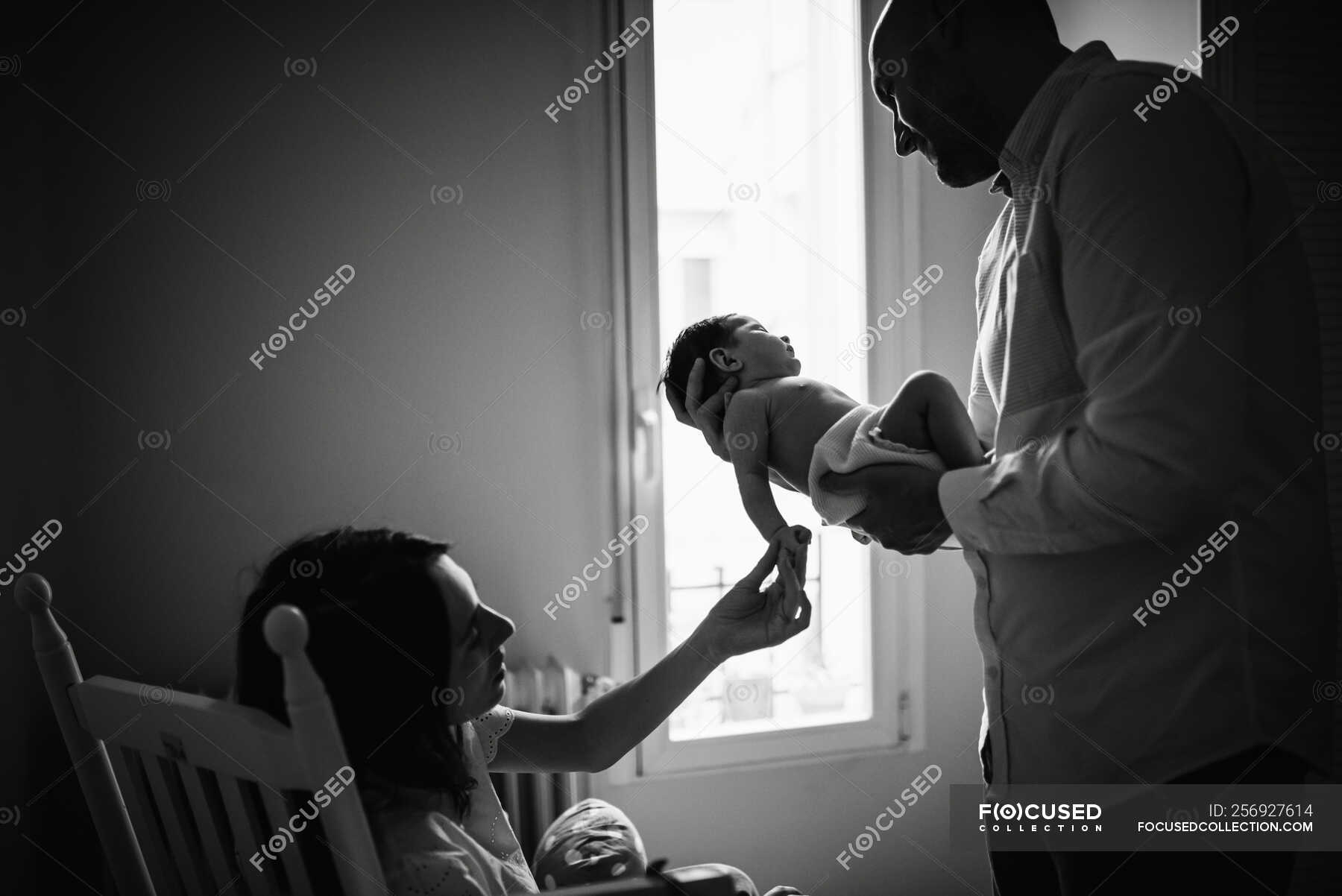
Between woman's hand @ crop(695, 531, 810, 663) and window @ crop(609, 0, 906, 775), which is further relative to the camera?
window @ crop(609, 0, 906, 775)

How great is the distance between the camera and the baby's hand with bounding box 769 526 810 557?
137 centimetres

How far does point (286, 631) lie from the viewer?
79cm

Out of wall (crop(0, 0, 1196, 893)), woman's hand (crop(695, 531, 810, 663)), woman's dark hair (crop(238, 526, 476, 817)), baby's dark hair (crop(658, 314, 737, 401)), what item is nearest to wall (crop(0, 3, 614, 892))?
wall (crop(0, 0, 1196, 893))

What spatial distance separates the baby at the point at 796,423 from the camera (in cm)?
121

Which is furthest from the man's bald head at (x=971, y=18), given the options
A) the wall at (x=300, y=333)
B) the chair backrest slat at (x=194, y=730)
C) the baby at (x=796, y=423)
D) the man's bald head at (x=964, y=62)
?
the wall at (x=300, y=333)

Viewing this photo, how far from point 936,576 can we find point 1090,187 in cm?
185

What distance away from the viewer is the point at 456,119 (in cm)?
225

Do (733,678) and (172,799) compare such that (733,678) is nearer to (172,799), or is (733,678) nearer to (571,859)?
(571,859)

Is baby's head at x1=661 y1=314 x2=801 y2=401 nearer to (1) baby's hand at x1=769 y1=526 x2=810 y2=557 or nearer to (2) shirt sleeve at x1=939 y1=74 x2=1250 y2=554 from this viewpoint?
(1) baby's hand at x1=769 y1=526 x2=810 y2=557

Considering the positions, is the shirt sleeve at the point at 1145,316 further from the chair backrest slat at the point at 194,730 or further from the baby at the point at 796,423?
the chair backrest slat at the point at 194,730

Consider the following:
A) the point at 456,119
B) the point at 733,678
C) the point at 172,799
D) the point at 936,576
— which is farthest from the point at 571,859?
the point at 456,119

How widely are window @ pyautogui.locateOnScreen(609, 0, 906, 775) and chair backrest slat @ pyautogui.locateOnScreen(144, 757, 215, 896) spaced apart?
139 centimetres

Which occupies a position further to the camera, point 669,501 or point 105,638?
point 669,501

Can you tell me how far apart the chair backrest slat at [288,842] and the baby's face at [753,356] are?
0.95 metres
